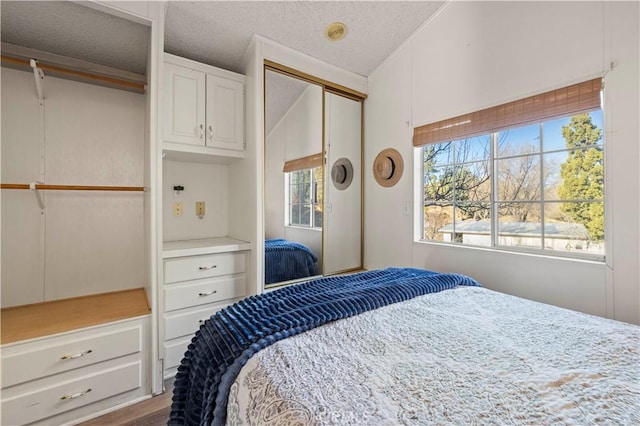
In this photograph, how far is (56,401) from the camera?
1.48 metres

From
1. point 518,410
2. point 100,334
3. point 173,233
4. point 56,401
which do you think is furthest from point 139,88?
point 518,410

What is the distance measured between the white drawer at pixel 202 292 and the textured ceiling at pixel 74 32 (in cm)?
173

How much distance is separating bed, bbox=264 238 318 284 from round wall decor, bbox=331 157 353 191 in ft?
2.41

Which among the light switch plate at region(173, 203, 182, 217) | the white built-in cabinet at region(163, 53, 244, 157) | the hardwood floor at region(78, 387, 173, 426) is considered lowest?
the hardwood floor at region(78, 387, 173, 426)

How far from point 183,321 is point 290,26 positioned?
2368mm

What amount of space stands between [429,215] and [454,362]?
71.2 inches

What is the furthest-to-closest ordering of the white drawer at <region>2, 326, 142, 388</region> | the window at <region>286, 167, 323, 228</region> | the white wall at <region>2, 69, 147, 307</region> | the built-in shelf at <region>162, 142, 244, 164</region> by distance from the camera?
the window at <region>286, 167, 323, 228</region> < the built-in shelf at <region>162, 142, 244, 164</region> < the white wall at <region>2, 69, 147, 307</region> < the white drawer at <region>2, 326, 142, 388</region>

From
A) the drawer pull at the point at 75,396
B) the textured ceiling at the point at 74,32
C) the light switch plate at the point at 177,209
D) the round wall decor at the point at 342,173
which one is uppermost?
the textured ceiling at the point at 74,32

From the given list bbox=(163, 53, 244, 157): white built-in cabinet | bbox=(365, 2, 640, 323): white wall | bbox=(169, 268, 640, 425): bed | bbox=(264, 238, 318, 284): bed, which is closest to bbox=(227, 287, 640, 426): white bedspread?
bbox=(169, 268, 640, 425): bed

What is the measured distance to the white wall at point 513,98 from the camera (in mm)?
1438

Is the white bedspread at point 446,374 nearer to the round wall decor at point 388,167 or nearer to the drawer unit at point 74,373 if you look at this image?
the drawer unit at point 74,373

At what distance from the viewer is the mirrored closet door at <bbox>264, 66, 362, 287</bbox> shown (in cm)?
232

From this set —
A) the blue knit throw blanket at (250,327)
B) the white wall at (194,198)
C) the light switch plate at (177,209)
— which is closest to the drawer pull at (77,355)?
the blue knit throw blanket at (250,327)

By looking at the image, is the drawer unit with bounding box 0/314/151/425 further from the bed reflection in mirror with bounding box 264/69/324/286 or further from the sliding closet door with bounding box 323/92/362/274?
the sliding closet door with bounding box 323/92/362/274
